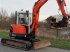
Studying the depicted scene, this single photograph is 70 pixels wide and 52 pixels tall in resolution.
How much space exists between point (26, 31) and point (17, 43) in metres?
1.06

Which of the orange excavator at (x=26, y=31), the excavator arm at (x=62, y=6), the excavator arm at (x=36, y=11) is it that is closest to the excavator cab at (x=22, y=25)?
the orange excavator at (x=26, y=31)

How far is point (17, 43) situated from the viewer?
57.8 ft

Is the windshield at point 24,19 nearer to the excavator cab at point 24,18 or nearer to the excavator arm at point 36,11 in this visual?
the excavator cab at point 24,18

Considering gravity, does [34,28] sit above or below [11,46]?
above

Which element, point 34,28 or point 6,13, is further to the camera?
point 6,13

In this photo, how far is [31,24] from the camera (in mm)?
17719

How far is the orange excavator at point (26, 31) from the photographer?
55.3ft

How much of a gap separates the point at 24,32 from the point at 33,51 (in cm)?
193

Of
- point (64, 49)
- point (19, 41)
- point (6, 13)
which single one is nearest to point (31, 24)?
point (19, 41)

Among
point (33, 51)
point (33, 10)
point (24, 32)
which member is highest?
point (33, 10)

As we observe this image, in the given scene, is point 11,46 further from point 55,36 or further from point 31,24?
point 55,36

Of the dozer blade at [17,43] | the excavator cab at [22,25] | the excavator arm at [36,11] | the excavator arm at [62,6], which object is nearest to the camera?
the excavator arm at [62,6]

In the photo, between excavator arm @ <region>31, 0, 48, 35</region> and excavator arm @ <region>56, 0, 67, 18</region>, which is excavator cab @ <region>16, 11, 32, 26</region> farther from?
excavator arm @ <region>56, 0, 67, 18</region>

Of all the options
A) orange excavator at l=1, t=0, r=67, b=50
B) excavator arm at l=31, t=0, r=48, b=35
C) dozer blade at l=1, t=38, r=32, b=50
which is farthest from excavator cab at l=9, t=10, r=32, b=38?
dozer blade at l=1, t=38, r=32, b=50
